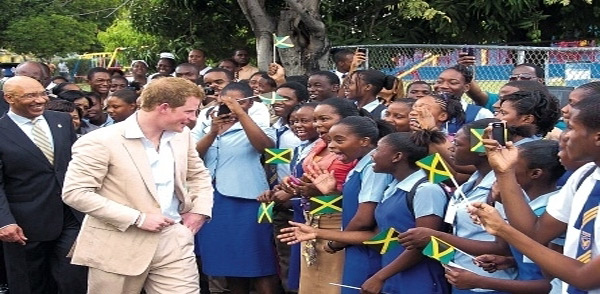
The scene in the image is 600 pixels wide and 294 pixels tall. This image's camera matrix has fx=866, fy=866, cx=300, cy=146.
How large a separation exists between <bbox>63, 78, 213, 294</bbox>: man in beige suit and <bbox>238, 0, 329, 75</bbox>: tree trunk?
18.0 ft

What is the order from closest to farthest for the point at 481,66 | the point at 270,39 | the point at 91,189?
the point at 91,189 → the point at 481,66 → the point at 270,39

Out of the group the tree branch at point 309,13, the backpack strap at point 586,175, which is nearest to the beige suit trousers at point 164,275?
the backpack strap at point 586,175

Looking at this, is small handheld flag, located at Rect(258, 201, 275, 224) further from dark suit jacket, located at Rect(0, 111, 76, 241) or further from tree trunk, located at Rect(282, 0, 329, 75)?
tree trunk, located at Rect(282, 0, 329, 75)

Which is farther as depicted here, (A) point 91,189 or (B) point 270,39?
(B) point 270,39

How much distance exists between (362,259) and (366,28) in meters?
8.03

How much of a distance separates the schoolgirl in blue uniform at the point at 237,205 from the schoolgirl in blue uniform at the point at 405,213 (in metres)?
1.88

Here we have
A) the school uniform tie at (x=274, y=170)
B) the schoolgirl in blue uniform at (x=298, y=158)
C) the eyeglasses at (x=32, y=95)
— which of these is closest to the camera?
the schoolgirl in blue uniform at (x=298, y=158)

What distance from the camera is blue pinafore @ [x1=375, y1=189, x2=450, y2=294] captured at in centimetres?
438

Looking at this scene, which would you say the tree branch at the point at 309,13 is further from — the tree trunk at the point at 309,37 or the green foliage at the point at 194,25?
the green foliage at the point at 194,25

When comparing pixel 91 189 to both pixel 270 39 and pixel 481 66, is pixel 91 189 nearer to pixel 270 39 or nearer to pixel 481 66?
pixel 481 66

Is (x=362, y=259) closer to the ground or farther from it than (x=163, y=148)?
closer to the ground

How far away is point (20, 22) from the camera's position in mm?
33875

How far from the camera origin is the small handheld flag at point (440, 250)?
151 inches

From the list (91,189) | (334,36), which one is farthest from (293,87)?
(334,36)
